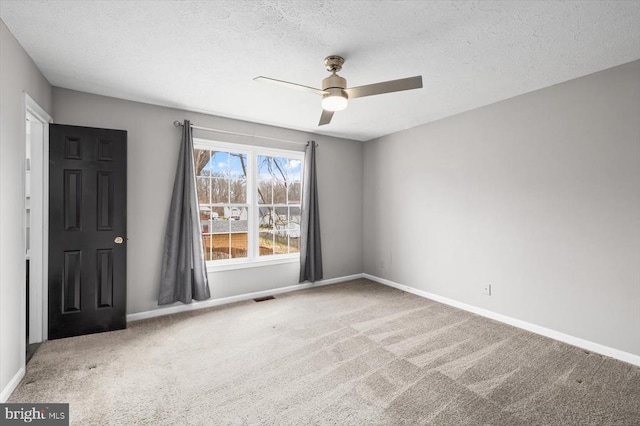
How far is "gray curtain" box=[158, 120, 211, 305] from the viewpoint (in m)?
3.68

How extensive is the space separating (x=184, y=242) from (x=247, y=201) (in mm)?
1065

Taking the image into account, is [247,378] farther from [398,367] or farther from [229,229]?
[229,229]

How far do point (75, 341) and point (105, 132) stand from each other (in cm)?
215

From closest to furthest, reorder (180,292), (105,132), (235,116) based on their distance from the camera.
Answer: (105,132)
(180,292)
(235,116)

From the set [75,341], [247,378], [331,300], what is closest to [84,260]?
[75,341]

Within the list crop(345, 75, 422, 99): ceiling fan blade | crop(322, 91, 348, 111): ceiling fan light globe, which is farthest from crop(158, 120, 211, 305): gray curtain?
crop(345, 75, 422, 99): ceiling fan blade

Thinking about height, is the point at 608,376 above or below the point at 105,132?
below

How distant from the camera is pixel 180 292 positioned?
3758 mm

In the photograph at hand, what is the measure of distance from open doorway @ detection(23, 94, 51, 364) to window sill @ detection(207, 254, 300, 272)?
166cm

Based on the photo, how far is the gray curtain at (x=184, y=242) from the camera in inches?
145

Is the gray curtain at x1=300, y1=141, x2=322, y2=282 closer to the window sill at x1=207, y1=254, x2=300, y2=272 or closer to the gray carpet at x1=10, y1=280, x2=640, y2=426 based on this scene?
the window sill at x1=207, y1=254, x2=300, y2=272

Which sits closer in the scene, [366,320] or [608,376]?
[608,376]

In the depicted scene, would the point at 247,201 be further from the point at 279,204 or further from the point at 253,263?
the point at 253,263

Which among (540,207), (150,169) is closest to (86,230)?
(150,169)
